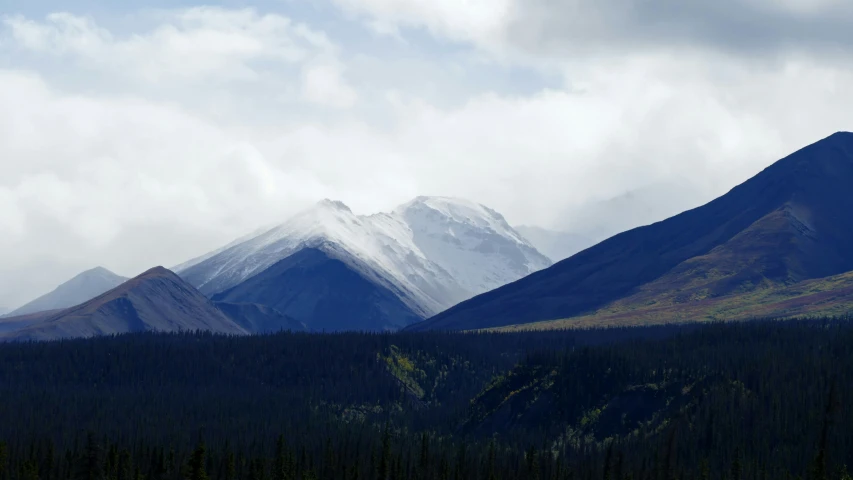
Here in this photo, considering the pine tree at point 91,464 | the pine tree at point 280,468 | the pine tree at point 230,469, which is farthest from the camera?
the pine tree at point 230,469

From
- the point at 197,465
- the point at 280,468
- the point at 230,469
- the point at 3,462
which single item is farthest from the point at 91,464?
the point at 280,468

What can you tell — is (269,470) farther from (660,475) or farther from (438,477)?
(660,475)

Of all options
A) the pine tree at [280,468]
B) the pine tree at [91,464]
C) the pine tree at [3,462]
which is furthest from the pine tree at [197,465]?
the pine tree at [3,462]

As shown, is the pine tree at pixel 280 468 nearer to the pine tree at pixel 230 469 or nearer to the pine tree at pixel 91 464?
the pine tree at pixel 230 469

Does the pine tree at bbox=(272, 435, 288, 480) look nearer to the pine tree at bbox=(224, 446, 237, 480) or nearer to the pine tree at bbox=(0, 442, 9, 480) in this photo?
the pine tree at bbox=(224, 446, 237, 480)

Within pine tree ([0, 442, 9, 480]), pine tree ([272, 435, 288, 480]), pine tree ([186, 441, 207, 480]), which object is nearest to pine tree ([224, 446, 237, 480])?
pine tree ([272, 435, 288, 480])

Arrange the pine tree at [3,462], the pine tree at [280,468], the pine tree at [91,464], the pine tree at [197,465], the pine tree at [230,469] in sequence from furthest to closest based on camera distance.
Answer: the pine tree at [230,469] → the pine tree at [3,462] → the pine tree at [280,468] → the pine tree at [91,464] → the pine tree at [197,465]

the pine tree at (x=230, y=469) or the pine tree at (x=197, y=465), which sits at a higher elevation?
the pine tree at (x=197, y=465)

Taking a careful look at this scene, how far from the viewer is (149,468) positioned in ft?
650

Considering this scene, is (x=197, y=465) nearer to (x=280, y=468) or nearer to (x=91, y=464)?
(x=91, y=464)

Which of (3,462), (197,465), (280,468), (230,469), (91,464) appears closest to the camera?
(197,465)

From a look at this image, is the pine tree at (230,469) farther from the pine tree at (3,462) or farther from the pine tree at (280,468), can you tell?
the pine tree at (3,462)

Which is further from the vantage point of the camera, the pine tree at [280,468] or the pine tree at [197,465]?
the pine tree at [280,468]

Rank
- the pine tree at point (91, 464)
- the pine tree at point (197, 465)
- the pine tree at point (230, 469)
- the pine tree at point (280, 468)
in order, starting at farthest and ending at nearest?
the pine tree at point (230, 469) < the pine tree at point (280, 468) < the pine tree at point (91, 464) < the pine tree at point (197, 465)
